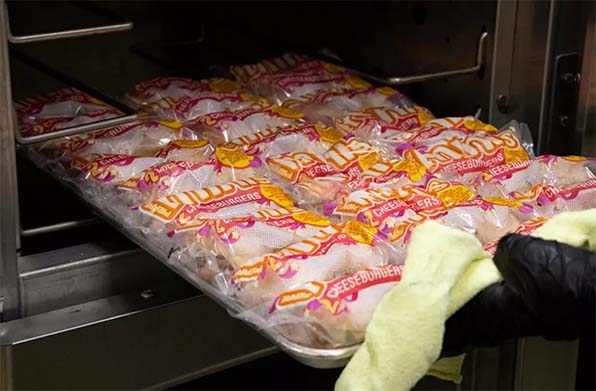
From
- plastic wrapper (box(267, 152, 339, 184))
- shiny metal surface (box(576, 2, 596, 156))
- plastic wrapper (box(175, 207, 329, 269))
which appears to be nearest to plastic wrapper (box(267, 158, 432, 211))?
plastic wrapper (box(267, 152, 339, 184))

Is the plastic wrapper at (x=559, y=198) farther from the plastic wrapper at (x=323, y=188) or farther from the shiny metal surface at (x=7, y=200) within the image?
the shiny metal surface at (x=7, y=200)

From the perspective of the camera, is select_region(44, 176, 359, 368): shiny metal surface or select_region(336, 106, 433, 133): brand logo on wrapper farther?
select_region(336, 106, 433, 133): brand logo on wrapper

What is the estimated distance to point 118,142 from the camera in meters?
1.17

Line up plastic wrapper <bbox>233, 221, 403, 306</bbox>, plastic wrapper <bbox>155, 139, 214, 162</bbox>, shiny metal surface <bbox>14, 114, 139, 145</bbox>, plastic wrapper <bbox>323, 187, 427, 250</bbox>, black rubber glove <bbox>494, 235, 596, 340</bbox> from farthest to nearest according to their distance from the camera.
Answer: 1. plastic wrapper <bbox>155, 139, 214, 162</bbox>
2. shiny metal surface <bbox>14, 114, 139, 145</bbox>
3. plastic wrapper <bbox>323, 187, 427, 250</bbox>
4. plastic wrapper <bbox>233, 221, 403, 306</bbox>
5. black rubber glove <bbox>494, 235, 596, 340</bbox>

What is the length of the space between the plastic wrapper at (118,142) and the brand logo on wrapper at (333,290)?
0.44m

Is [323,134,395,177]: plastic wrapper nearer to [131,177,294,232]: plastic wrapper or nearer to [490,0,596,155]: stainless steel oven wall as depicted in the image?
[131,177,294,232]: plastic wrapper

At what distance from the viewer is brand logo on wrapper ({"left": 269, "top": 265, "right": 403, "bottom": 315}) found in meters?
0.75

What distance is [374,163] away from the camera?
110cm

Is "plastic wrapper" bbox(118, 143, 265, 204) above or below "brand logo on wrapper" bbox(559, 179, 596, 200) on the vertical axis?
below

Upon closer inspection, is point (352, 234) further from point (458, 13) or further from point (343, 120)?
point (458, 13)

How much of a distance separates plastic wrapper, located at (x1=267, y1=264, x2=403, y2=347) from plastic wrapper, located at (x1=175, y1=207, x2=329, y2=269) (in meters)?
0.11

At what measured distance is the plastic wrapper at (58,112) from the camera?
49.1 inches

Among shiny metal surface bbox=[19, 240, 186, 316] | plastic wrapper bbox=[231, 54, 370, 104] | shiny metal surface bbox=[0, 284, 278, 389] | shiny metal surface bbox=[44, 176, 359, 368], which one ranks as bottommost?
shiny metal surface bbox=[0, 284, 278, 389]

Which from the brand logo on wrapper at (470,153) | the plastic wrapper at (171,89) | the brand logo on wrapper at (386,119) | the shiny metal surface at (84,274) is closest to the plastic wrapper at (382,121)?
the brand logo on wrapper at (386,119)
